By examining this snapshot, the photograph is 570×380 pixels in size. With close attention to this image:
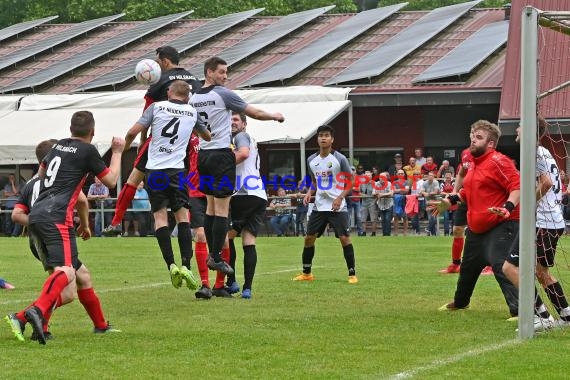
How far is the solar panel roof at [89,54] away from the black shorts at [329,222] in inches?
1042

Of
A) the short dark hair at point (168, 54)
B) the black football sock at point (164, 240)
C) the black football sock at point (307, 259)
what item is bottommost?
the black football sock at point (307, 259)

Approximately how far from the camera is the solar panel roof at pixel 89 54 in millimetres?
40656

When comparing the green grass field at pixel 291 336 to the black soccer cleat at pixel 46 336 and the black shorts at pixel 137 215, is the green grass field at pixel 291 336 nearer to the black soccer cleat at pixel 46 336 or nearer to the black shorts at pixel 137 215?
the black soccer cleat at pixel 46 336

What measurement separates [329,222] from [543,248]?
526cm

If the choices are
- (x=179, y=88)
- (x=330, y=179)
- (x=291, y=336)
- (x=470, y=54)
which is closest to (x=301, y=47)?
(x=470, y=54)

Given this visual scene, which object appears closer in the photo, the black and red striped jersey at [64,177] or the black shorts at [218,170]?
the black and red striped jersey at [64,177]

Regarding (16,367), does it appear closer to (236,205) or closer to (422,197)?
(236,205)

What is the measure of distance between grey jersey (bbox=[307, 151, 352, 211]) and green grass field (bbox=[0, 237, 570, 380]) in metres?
1.01

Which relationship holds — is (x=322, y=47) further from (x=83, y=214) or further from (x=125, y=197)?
(x=83, y=214)

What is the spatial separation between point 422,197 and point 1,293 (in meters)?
17.1

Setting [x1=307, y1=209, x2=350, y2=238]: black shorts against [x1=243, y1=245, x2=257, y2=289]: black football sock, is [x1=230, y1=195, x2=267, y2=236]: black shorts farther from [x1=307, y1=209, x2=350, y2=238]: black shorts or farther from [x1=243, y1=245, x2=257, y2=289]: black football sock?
[x1=307, y1=209, x2=350, y2=238]: black shorts

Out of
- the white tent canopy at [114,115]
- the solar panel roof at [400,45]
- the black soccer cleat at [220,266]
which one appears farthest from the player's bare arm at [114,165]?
the solar panel roof at [400,45]

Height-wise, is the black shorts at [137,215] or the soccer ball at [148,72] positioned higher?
the soccer ball at [148,72]

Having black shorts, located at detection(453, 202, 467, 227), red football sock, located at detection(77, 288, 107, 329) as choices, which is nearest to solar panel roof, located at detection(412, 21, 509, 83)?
black shorts, located at detection(453, 202, 467, 227)
